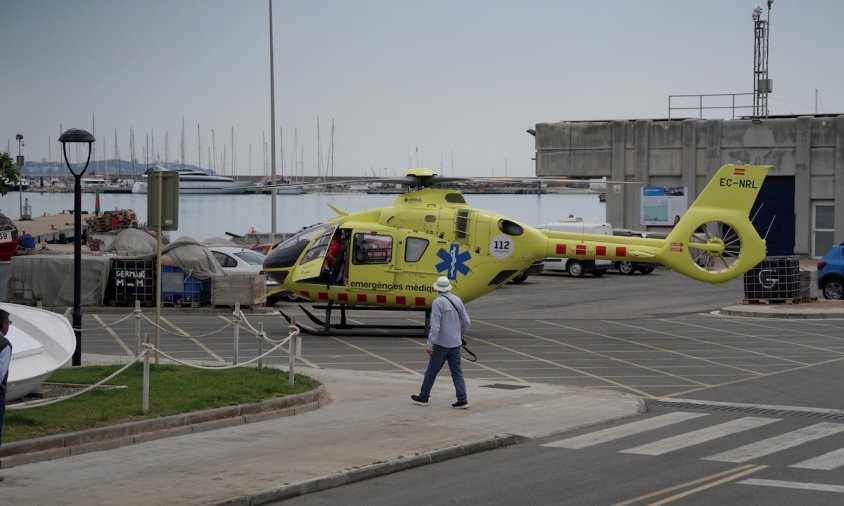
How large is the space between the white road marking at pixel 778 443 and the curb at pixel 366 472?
2.39m

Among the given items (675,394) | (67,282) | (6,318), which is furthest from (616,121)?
(6,318)

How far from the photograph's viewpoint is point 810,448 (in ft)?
44.4

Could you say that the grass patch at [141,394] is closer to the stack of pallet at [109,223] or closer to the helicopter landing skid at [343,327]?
the helicopter landing skid at [343,327]

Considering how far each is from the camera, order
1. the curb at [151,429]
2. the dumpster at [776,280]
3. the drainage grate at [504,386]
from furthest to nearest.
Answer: the dumpster at [776,280], the drainage grate at [504,386], the curb at [151,429]

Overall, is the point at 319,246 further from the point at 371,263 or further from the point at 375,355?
the point at 375,355

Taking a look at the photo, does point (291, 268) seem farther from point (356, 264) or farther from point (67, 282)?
point (67, 282)

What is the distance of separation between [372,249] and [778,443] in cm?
1303

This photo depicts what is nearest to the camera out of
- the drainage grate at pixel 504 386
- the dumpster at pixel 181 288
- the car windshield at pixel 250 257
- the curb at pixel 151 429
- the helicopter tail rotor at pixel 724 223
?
the curb at pixel 151 429

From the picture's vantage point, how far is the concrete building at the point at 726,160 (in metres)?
46.7

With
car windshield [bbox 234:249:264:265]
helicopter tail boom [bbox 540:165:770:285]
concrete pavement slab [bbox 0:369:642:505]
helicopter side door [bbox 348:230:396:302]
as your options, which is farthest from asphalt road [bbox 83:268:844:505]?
car windshield [bbox 234:249:264:265]

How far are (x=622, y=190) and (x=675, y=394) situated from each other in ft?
108

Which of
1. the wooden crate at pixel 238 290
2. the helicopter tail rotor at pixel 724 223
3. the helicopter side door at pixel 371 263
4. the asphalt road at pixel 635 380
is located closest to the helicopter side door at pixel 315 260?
the helicopter side door at pixel 371 263

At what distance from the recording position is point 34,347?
14.3 meters

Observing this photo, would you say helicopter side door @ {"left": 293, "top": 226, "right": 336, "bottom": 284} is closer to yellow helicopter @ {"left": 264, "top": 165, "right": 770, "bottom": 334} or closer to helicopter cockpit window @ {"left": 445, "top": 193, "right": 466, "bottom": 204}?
yellow helicopter @ {"left": 264, "top": 165, "right": 770, "bottom": 334}
